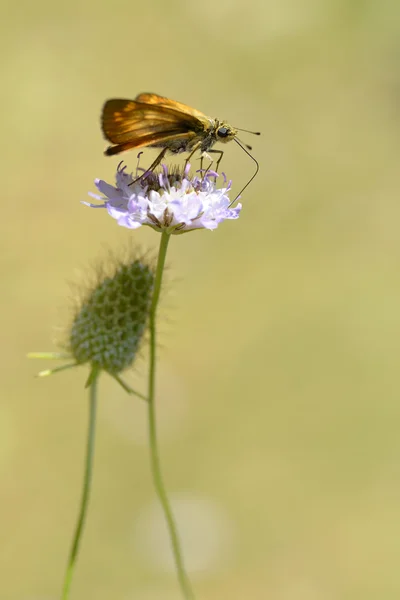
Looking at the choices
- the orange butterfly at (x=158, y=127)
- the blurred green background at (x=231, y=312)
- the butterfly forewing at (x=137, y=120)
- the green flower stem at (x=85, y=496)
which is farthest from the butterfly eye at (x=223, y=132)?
the green flower stem at (x=85, y=496)

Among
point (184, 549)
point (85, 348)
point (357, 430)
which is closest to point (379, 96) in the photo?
point (357, 430)

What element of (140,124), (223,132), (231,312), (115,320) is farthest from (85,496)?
(231,312)

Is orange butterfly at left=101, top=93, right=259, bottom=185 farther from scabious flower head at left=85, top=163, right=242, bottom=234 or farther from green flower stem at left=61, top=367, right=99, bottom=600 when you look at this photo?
green flower stem at left=61, top=367, right=99, bottom=600

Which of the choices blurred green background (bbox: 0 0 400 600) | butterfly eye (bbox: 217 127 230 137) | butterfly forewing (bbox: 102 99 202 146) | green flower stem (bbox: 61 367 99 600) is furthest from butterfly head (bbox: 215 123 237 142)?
green flower stem (bbox: 61 367 99 600)

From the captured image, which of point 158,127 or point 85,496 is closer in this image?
point 85,496

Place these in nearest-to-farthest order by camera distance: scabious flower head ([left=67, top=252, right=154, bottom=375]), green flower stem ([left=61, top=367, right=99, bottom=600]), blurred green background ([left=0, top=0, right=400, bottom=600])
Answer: green flower stem ([left=61, top=367, right=99, bottom=600]), scabious flower head ([left=67, top=252, right=154, bottom=375]), blurred green background ([left=0, top=0, right=400, bottom=600])

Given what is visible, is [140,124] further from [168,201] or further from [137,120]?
[168,201]
